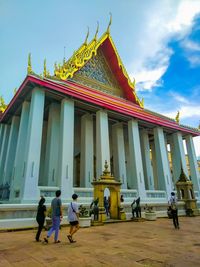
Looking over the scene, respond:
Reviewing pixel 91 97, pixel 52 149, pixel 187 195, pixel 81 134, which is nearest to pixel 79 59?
pixel 91 97

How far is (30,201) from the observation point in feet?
31.1

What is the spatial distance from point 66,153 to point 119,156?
5849 millimetres

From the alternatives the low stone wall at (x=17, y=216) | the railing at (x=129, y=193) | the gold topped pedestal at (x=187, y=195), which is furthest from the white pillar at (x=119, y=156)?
the low stone wall at (x=17, y=216)

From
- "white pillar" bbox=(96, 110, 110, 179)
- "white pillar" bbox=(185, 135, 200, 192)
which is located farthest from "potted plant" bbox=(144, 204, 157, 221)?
"white pillar" bbox=(185, 135, 200, 192)

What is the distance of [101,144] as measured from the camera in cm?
1329

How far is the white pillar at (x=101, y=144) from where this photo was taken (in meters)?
12.8

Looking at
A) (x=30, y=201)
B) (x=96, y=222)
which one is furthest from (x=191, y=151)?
(x=30, y=201)

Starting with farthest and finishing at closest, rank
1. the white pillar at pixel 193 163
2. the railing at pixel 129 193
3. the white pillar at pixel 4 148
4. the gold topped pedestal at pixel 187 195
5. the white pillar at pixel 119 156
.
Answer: the white pillar at pixel 193 163
the white pillar at pixel 4 148
the white pillar at pixel 119 156
the gold topped pedestal at pixel 187 195
the railing at pixel 129 193

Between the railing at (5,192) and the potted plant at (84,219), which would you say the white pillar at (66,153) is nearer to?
the potted plant at (84,219)

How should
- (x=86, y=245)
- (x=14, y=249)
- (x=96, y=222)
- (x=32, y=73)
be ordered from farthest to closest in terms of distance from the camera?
1. (x=32, y=73)
2. (x=96, y=222)
3. (x=86, y=245)
4. (x=14, y=249)

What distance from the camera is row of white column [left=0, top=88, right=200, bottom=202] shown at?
10742 mm

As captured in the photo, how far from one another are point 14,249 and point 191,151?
18.9 metres

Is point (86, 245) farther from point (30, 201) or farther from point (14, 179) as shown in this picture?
point (14, 179)

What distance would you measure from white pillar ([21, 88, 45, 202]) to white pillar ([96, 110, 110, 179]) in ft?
Result: 13.2
